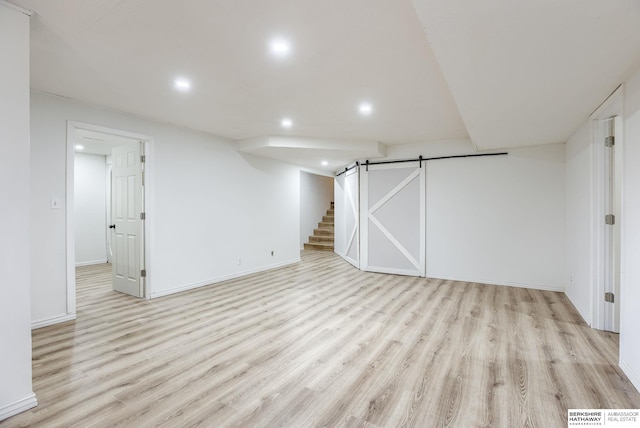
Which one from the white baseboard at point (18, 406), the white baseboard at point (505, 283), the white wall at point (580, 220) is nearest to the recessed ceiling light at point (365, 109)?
the white wall at point (580, 220)

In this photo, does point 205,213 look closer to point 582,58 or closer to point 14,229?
point 14,229

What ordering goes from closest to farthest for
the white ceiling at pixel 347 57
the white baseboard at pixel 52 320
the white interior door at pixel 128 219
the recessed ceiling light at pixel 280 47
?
the white ceiling at pixel 347 57
the recessed ceiling light at pixel 280 47
the white baseboard at pixel 52 320
the white interior door at pixel 128 219

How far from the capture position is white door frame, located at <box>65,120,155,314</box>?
3525 millimetres

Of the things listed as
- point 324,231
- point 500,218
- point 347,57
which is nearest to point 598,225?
point 500,218

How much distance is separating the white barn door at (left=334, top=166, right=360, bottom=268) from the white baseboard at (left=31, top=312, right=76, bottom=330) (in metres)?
4.62

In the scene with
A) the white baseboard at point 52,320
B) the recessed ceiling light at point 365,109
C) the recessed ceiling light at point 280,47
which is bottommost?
the white baseboard at point 52,320

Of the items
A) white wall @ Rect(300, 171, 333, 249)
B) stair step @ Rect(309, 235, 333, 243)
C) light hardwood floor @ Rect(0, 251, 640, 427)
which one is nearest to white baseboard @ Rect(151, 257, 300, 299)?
light hardwood floor @ Rect(0, 251, 640, 427)

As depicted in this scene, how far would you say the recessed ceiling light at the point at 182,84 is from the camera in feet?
9.72

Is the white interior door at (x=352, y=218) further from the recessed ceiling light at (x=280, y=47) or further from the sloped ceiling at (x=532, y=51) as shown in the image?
the recessed ceiling light at (x=280, y=47)

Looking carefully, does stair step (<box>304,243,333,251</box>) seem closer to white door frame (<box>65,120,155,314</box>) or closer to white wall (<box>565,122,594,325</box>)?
white door frame (<box>65,120,155,314</box>)

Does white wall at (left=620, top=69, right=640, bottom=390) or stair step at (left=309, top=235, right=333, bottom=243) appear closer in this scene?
white wall at (left=620, top=69, right=640, bottom=390)

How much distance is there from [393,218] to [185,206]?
3.63 m

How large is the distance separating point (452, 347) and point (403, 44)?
8.37 ft

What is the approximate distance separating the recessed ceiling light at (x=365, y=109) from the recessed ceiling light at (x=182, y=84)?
72.9 inches
